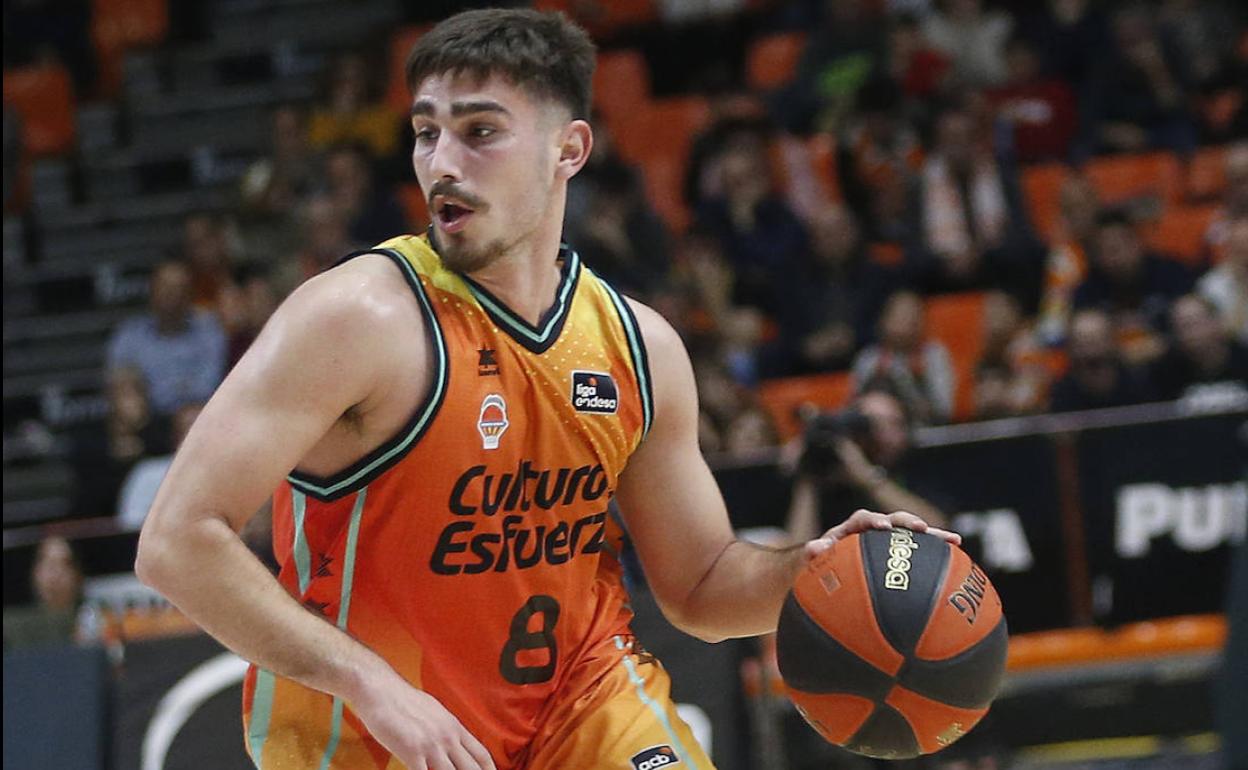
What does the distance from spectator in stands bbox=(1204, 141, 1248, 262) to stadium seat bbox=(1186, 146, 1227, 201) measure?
0.84m

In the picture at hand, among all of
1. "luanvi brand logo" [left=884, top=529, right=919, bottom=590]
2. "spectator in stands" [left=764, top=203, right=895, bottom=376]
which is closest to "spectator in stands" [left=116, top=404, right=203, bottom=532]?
"spectator in stands" [left=764, top=203, right=895, bottom=376]

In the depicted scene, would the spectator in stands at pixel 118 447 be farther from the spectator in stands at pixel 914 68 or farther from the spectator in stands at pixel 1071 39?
the spectator in stands at pixel 1071 39

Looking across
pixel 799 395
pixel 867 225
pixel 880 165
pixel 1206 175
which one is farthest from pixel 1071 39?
pixel 799 395

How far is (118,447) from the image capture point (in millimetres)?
10703

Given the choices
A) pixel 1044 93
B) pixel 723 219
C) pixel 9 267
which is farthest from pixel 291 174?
pixel 1044 93

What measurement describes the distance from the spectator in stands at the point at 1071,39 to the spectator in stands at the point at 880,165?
1.19 m

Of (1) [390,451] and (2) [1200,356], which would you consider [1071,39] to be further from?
(1) [390,451]

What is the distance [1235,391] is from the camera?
9250mm

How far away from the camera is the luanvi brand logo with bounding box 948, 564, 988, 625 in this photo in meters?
3.74

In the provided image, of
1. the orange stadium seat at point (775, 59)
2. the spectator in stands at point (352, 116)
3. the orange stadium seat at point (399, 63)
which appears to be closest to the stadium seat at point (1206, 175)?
the orange stadium seat at point (775, 59)

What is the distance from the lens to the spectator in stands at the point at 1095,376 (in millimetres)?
9359

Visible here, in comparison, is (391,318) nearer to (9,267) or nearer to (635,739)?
(635,739)

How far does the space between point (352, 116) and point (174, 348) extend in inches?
105

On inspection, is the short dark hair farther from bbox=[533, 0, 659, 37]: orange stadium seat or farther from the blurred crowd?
bbox=[533, 0, 659, 37]: orange stadium seat
